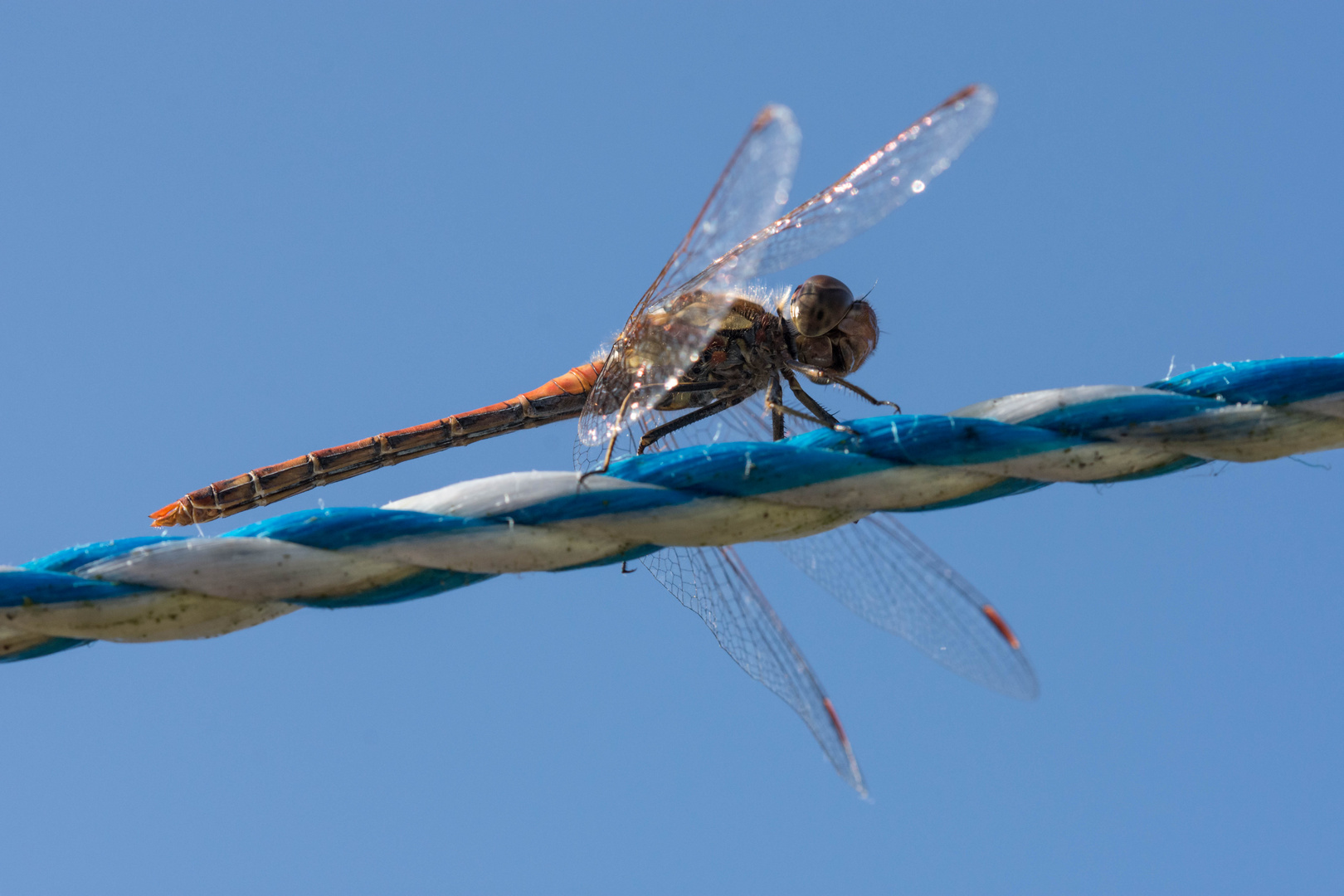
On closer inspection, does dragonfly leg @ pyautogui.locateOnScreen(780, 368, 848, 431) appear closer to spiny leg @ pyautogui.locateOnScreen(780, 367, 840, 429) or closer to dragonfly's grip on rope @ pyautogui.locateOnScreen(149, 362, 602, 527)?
spiny leg @ pyautogui.locateOnScreen(780, 367, 840, 429)

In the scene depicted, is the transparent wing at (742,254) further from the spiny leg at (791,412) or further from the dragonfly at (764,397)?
the spiny leg at (791,412)

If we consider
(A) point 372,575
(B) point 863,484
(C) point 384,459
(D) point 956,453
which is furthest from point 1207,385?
(C) point 384,459

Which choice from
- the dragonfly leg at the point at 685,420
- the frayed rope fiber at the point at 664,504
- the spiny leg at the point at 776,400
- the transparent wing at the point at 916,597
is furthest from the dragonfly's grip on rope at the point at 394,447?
the frayed rope fiber at the point at 664,504

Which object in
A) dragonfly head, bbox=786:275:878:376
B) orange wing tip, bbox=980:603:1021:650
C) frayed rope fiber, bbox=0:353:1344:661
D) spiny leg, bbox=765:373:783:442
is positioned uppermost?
dragonfly head, bbox=786:275:878:376

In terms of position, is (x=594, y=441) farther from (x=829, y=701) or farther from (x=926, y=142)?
(x=926, y=142)

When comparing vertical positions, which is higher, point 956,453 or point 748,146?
point 748,146

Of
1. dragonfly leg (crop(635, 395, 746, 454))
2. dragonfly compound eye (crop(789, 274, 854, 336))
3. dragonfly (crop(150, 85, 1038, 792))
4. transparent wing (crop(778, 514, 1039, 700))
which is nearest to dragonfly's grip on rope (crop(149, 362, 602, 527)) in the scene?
dragonfly (crop(150, 85, 1038, 792))

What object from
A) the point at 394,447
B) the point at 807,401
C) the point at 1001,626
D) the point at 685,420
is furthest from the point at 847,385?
the point at 394,447

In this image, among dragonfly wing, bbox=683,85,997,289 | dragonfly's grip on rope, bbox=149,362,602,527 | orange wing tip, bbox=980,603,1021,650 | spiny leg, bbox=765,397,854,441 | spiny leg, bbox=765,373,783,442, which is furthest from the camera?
dragonfly's grip on rope, bbox=149,362,602,527
